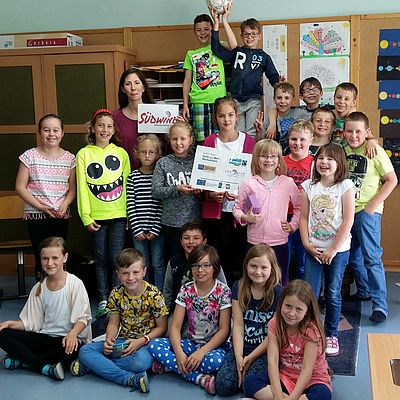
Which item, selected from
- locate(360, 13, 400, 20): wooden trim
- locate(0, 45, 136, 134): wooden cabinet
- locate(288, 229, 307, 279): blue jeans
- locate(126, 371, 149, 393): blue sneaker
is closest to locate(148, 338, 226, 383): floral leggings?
locate(126, 371, 149, 393): blue sneaker

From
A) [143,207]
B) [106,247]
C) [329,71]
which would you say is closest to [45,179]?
[106,247]

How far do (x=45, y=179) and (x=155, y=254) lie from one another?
937 mm

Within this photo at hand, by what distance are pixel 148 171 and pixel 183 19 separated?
1737mm

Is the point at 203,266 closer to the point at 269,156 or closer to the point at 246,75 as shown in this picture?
the point at 269,156

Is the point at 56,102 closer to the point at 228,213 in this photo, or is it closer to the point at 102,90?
the point at 102,90

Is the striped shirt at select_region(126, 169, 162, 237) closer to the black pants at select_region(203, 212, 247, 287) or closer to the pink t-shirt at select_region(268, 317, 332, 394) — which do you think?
the black pants at select_region(203, 212, 247, 287)

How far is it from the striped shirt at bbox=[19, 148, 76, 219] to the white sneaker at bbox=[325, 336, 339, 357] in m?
2.05

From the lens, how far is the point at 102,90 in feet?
15.8

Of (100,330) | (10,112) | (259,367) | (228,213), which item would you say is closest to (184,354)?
(259,367)

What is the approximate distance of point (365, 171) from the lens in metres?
3.79

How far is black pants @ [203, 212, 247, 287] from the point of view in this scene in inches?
161

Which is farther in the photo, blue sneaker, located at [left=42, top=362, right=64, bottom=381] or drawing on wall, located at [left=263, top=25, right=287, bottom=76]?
drawing on wall, located at [left=263, top=25, right=287, bottom=76]

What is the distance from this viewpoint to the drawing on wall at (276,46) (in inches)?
197

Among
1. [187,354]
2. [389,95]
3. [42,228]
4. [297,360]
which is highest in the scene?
[389,95]
